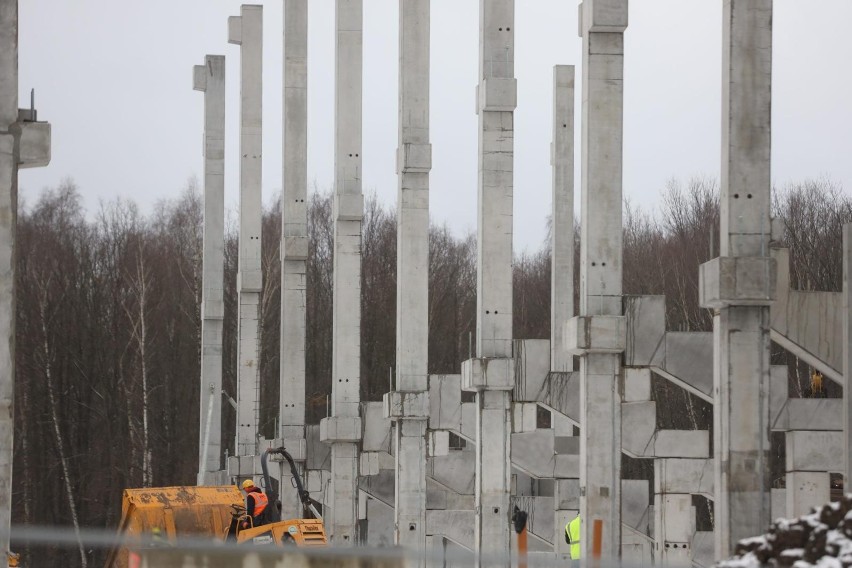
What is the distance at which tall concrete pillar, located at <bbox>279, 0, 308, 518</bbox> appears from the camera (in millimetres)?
34156

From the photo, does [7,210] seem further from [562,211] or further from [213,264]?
[213,264]

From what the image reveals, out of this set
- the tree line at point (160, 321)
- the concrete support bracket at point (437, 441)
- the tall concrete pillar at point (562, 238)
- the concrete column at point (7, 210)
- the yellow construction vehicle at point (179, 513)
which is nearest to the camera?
the concrete column at point (7, 210)

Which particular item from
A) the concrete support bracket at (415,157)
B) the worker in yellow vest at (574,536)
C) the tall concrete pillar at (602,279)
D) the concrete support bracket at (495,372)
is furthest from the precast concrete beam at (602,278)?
the concrete support bracket at (415,157)

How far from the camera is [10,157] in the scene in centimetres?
1644

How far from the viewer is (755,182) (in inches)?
680

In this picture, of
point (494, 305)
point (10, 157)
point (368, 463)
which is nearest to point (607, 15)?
point (494, 305)

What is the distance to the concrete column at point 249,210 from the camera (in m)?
37.8

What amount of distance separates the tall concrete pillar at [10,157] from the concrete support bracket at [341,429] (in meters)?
14.9

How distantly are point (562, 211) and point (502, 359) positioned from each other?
8.30 meters

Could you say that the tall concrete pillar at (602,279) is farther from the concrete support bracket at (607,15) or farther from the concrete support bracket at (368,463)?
the concrete support bracket at (368,463)

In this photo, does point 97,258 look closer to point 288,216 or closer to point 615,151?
point 288,216

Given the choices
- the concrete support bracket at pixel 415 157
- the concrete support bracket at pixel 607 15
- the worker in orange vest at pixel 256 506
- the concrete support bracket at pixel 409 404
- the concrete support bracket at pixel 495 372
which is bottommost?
the worker in orange vest at pixel 256 506

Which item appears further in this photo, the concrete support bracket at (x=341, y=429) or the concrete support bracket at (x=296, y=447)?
the concrete support bracket at (x=296, y=447)

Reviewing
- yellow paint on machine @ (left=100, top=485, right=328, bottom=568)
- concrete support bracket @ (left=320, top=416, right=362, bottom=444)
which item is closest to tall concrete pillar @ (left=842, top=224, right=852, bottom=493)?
yellow paint on machine @ (left=100, top=485, right=328, bottom=568)
